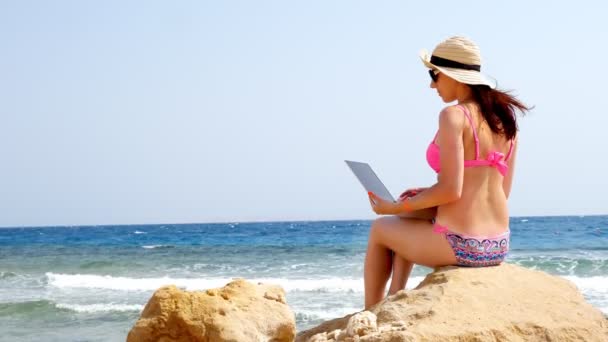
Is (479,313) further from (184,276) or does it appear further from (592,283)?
(184,276)

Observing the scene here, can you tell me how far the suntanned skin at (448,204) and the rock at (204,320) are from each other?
69cm

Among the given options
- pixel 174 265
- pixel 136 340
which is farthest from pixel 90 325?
pixel 174 265

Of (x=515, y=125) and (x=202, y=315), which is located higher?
(x=515, y=125)

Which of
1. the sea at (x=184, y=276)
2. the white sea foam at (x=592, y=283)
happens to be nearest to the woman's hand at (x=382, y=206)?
the sea at (x=184, y=276)

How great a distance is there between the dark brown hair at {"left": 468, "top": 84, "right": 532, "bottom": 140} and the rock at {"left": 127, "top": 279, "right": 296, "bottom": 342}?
138 cm

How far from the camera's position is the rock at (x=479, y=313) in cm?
322

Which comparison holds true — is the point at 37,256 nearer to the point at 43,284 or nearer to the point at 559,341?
the point at 43,284

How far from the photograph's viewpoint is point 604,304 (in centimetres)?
1172

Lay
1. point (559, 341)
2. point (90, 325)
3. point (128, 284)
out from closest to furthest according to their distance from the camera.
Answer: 1. point (559, 341)
2. point (90, 325)
3. point (128, 284)

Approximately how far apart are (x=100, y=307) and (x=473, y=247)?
9.56 metres

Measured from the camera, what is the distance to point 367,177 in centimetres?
395

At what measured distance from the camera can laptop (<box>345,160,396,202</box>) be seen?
3.89 m

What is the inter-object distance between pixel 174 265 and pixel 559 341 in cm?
1828

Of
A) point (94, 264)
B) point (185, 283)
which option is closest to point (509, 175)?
point (185, 283)
